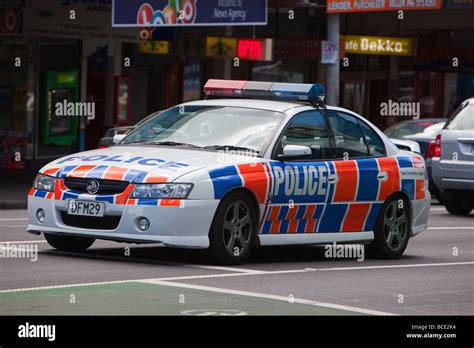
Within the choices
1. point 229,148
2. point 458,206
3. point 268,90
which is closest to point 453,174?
point 458,206

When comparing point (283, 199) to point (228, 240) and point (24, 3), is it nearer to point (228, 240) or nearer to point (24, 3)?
point (228, 240)

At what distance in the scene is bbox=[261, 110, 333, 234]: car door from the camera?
13.0m

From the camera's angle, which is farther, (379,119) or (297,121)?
(379,119)

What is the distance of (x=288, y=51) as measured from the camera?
114 ft

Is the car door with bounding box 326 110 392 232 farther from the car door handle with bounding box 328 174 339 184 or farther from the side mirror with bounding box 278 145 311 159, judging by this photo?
the side mirror with bounding box 278 145 311 159

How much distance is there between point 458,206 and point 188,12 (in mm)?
7499

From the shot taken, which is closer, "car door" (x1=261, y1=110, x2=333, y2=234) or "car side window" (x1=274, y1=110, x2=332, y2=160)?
"car door" (x1=261, y1=110, x2=333, y2=234)

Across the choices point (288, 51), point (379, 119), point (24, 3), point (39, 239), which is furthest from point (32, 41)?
point (39, 239)

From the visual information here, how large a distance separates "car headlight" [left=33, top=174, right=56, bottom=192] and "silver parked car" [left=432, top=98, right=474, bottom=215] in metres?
9.49

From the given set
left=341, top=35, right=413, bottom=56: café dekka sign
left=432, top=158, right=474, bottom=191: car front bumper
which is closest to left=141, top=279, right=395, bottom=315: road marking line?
left=432, top=158, right=474, bottom=191: car front bumper

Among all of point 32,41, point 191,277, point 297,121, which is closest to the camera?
point 191,277

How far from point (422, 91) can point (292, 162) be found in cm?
2862

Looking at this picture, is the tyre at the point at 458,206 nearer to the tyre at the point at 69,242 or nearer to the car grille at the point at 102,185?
the tyre at the point at 69,242

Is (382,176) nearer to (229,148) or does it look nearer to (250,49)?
(229,148)
